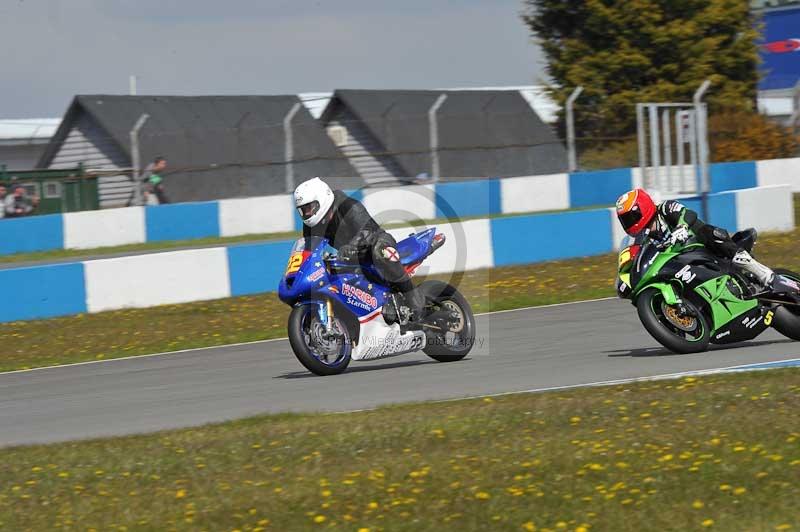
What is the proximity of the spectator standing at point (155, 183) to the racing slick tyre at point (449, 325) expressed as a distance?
14.6 meters

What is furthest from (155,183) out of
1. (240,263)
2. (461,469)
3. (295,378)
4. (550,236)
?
(461,469)

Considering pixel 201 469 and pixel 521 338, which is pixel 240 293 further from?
pixel 201 469

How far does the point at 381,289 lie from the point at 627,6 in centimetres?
2699

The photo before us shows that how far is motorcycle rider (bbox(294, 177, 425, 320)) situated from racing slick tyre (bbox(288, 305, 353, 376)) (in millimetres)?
500

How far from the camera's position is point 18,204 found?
23.4 meters

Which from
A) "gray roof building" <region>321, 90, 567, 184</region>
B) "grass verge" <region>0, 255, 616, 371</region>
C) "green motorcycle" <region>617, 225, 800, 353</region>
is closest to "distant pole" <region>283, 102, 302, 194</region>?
"gray roof building" <region>321, 90, 567, 184</region>

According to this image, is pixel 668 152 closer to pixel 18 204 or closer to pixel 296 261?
pixel 18 204

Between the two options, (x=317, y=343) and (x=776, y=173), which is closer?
(x=317, y=343)

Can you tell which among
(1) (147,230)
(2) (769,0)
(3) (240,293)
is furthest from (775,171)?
(2) (769,0)

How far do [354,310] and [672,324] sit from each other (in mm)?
2292

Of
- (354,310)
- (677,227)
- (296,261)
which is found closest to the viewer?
(677,227)

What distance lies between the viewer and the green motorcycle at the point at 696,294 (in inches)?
335

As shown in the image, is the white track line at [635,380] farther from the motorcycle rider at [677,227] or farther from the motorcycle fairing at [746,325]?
the motorcycle rider at [677,227]

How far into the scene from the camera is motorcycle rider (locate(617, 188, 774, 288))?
852 cm
